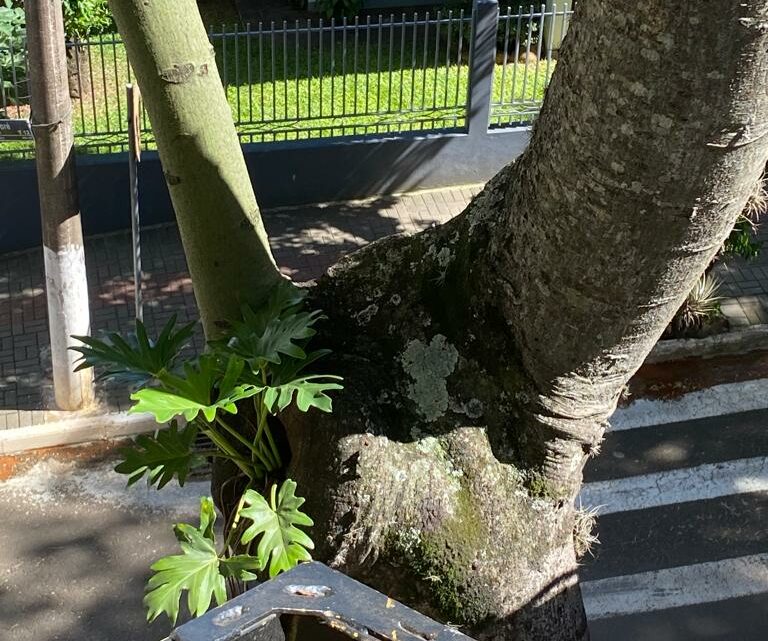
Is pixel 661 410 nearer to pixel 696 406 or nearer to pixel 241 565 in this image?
pixel 696 406

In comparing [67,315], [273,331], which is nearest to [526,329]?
[273,331]

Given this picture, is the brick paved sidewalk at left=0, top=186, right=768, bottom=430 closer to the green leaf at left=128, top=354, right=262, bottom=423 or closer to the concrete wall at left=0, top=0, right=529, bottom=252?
the concrete wall at left=0, top=0, right=529, bottom=252

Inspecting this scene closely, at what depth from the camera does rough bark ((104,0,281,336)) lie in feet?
10.4

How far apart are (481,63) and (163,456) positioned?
7.41 meters

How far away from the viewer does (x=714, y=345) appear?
347 inches

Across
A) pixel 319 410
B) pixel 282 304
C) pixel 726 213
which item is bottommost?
pixel 319 410

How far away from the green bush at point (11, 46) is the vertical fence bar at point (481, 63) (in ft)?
13.8

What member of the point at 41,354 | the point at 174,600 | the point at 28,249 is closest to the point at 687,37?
the point at 174,600

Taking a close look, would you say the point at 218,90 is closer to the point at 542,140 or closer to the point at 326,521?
the point at 542,140

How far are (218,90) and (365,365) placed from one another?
1009 mm

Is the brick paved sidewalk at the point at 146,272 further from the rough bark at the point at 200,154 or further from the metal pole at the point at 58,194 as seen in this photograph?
the rough bark at the point at 200,154

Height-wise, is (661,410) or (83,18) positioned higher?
(83,18)

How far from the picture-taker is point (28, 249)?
386 inches

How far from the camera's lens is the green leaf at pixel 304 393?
3199 millimetres
